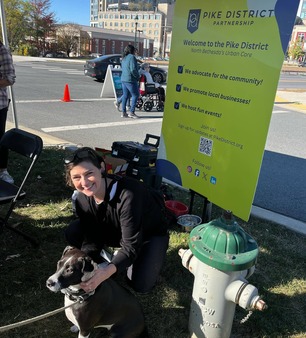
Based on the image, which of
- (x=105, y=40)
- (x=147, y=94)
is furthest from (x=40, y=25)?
(x=147, y=94)

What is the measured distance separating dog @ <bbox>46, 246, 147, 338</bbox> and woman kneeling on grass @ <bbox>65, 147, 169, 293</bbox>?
65 mm

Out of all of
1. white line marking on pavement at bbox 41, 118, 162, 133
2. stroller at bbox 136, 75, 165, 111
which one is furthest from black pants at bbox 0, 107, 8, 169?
stroller at bbox 136, 75, 165, 111

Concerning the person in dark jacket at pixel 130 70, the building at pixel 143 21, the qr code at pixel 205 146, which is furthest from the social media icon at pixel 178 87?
the building at pixel 143 21

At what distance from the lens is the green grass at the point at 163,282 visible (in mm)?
2389

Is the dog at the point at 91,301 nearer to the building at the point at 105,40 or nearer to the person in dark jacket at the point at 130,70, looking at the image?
the person in dark jacket at the point at 130,70

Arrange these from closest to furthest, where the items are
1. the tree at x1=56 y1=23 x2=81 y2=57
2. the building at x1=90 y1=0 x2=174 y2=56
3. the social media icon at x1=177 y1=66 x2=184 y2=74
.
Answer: the social media icon at x1=177 y1=66 x2=184 y2=74 → the tree at x1=56 y1=23 x2=81 y2=57 → the building at x1=90 y1=0 x2=174 y2=56

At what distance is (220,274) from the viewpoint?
6.43ft

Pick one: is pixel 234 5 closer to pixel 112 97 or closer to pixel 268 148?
pixel 268 148

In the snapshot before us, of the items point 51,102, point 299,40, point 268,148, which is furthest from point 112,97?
point 299,40

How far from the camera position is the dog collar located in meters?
1.69

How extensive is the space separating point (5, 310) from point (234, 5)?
8.99 ft

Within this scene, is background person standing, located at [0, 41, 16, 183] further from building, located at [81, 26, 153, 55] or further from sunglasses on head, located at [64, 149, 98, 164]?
building, located at [81, 26, 153, 55]

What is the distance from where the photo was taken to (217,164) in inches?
112

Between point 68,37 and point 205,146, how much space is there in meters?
52.3
